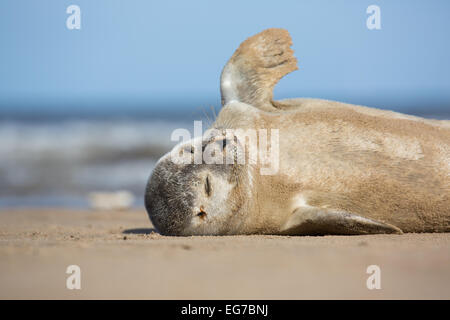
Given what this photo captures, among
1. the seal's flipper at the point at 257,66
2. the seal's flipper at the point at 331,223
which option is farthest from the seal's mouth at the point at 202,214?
the seal's flipper at the point at 257,66

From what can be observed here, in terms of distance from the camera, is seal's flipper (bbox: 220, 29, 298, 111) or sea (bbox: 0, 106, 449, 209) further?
sea (bbox: 0, 106, 449, 209)

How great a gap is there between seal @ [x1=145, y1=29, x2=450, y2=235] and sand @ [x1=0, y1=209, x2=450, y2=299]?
0.21 meters

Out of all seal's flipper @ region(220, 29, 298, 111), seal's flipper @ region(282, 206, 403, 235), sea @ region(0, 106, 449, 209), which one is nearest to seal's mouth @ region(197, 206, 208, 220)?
seal's flipper @ region(282, 206, 403, 235)

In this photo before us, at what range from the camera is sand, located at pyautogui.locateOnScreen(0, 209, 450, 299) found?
117 inches

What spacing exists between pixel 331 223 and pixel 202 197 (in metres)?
1.03

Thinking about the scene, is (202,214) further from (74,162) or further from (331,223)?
(74,162)

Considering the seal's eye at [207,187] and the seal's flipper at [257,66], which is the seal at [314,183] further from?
the seal's flipper at [257,66]

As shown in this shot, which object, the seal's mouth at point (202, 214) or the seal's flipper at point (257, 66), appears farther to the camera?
the seal's flipper at point (257, 66)

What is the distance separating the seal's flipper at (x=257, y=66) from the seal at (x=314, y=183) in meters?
0.84

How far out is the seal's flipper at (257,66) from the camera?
596 centimetres

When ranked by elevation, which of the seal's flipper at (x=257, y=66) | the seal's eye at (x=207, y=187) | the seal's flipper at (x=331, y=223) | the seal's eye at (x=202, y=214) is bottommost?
the seal's flipper at (x=331, y=223)

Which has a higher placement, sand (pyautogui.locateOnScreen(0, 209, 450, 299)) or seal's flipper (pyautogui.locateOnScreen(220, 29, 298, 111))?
seal's flipper (pyautogui.locateOnScreen(220, 29, 298, 111))

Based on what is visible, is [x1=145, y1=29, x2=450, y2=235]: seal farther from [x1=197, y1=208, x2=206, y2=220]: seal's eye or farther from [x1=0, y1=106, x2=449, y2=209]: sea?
[x1=0, y1=106, x2=449, y2=209]: sea
